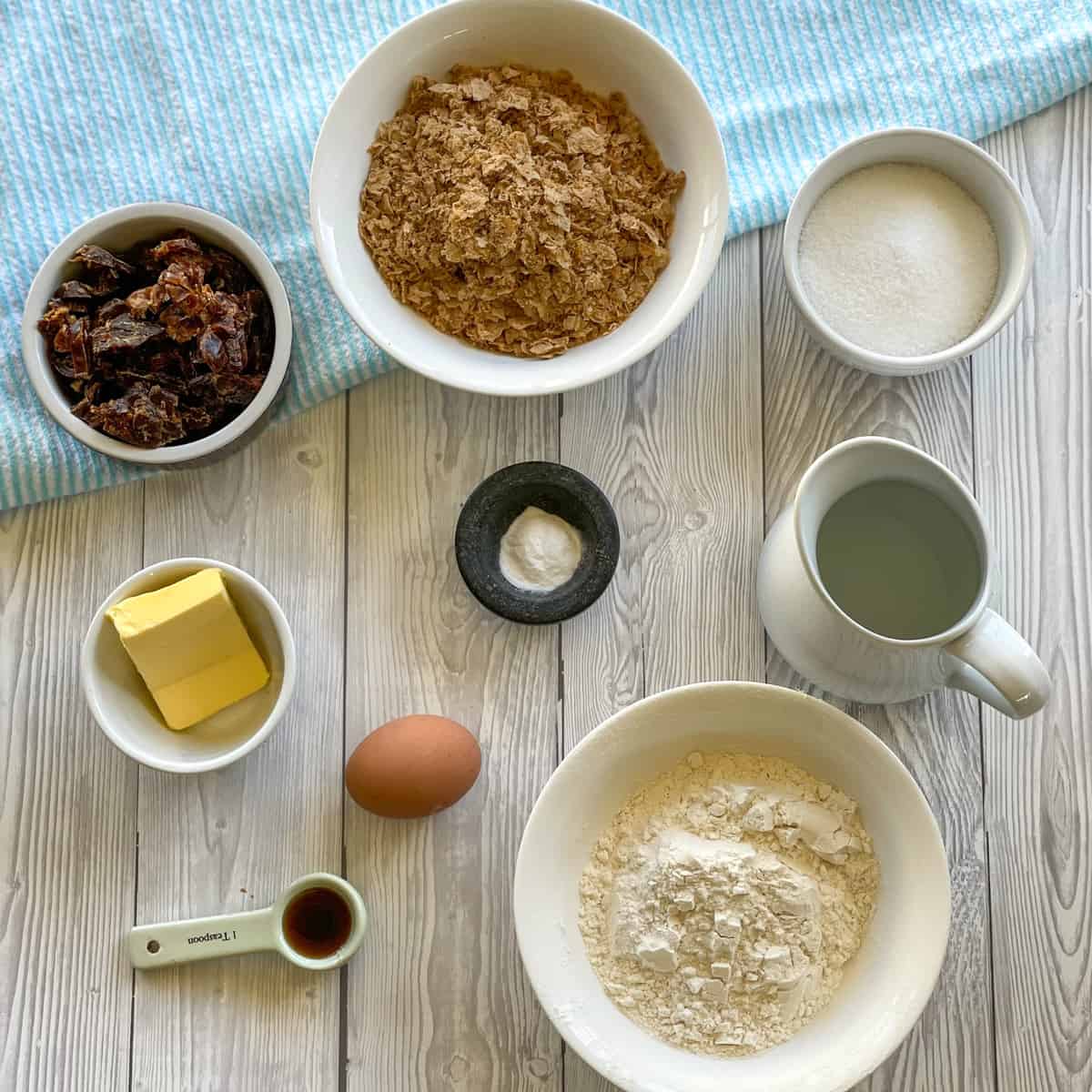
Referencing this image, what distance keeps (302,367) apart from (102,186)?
0.28m

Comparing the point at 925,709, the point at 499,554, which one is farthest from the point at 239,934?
the point at 925,709

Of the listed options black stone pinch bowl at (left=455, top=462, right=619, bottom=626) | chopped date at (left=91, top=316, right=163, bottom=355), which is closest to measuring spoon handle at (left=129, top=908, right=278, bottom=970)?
black stone pinch bowl at (left=455, top=462, right=619, bottom=626)

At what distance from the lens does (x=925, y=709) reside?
113 cm

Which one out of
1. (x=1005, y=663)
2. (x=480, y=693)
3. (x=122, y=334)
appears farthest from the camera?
(x=480, y=693)

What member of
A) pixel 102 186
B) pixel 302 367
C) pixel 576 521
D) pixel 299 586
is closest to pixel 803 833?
pixel 576 521

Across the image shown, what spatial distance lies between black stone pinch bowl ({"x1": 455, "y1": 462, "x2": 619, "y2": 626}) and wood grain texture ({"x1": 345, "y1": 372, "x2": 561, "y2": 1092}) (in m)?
0.05

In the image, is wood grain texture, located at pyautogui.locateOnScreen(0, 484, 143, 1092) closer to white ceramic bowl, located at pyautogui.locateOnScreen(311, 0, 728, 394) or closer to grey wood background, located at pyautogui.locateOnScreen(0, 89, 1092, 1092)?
grey wood background, located at pyautogui.locateOnScreen(0, 89, 1092, 1092)

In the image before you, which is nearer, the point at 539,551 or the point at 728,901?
the point at 728,901

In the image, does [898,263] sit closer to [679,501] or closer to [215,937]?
[679,501]

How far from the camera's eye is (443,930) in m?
1.11

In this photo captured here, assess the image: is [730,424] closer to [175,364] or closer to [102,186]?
[175,364]

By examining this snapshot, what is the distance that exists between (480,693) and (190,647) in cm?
28

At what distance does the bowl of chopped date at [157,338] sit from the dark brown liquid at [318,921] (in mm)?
435

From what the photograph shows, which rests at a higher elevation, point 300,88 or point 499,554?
point 300,88
